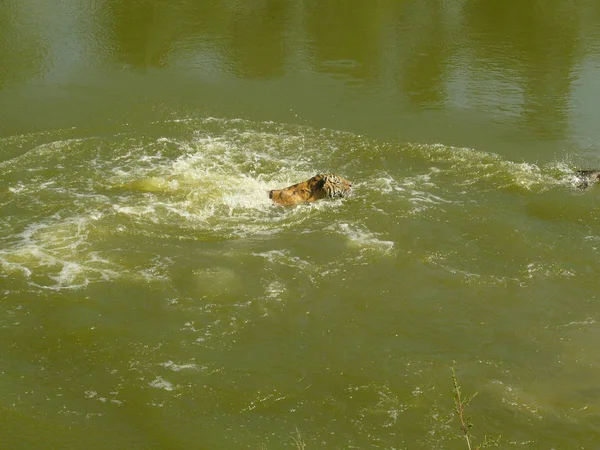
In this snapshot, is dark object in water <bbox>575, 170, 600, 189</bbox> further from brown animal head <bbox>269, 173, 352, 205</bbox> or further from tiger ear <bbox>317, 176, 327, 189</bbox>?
tiger ear <bbox>317, 176, 327, 189</bbox>

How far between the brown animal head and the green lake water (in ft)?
0.67

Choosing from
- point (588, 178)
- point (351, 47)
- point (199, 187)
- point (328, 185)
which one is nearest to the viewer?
point (328, 185)

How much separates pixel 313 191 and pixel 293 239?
1.19 meters

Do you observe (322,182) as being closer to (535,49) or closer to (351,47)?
(351,47)

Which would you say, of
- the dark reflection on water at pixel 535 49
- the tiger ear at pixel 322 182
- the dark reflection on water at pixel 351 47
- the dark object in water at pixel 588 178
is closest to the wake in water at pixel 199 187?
the dark object in water at pixel 588 178

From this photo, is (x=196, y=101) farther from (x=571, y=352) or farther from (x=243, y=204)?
(x=571, y=352)

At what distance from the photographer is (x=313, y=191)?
40.1 feet

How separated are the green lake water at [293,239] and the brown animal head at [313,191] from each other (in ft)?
0.67

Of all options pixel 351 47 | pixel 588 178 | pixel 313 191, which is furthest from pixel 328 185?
pixel 351 47

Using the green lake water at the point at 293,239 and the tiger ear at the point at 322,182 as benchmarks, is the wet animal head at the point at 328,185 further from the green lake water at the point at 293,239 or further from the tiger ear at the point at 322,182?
the green lake water at the point at 293,239

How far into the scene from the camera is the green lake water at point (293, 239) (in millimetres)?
8320

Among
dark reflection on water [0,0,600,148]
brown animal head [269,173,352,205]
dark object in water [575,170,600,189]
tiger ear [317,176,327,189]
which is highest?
dark reflection on water [0,0,600,148]

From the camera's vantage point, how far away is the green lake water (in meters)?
8.32

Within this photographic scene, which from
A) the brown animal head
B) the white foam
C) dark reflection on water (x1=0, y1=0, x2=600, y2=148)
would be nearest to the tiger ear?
the brown animal head
